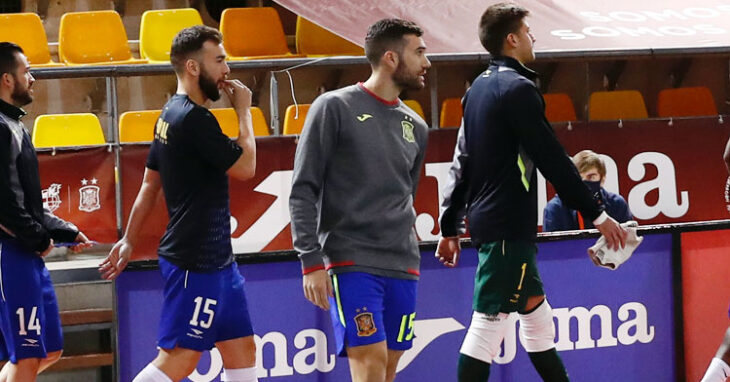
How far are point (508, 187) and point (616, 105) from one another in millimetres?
5450

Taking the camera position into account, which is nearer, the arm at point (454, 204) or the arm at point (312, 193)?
the arm at point (312, 193)

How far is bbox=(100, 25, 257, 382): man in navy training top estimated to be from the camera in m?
4.68

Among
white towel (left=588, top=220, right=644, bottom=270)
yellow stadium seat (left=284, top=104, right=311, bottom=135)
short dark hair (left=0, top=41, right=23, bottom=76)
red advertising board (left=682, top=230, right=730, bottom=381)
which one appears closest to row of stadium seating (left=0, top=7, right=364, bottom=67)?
yellow stadium seat (left=284, top=104, right=311, bottom=135)

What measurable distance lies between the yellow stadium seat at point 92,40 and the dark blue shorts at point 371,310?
573cm

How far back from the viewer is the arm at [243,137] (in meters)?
4.68

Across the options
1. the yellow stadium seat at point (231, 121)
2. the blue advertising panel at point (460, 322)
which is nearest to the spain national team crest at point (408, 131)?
the blue advertising panel at point (460, 322)

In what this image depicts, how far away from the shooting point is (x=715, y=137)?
7.62 meters

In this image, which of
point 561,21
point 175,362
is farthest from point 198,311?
point 561,21

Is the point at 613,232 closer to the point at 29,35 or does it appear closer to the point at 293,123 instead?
the point at 293,123

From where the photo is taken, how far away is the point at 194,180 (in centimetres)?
470

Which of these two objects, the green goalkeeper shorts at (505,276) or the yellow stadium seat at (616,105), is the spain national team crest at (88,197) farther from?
the yellow stadium seat at (616,105)

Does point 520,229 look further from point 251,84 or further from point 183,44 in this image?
point 251,84

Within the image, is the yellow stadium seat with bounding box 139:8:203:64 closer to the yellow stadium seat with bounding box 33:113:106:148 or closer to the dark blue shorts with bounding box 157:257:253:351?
the yellow stadium seat with bounding box 33:113:106:148

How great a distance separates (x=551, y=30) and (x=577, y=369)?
297 centimetres
